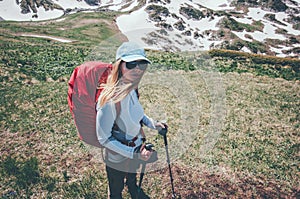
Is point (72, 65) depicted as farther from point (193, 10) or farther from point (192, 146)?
point (193, 10)

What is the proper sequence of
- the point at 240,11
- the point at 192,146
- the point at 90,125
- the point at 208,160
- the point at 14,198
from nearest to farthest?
the point at 90,125 < the point at 14,198 < the point at 208,160 < the point at 192,146 < the point at 240,11

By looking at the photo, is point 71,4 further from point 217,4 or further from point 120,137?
point 120,137

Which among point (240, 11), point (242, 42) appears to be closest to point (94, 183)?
point (242, 42)

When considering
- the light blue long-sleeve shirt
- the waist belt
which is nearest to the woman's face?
the light blue long-sleeve shirt

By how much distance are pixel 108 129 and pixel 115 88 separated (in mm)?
587

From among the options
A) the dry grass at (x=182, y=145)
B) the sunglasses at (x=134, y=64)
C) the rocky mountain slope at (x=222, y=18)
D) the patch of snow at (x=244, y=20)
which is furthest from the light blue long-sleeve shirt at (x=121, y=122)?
the patch of snow at (x=244, y=20)

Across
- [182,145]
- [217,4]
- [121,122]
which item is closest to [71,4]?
[217,4]

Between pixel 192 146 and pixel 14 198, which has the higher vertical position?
pixel 14 198

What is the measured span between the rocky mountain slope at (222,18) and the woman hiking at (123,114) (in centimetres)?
8454

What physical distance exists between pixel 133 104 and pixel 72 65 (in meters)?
15.8

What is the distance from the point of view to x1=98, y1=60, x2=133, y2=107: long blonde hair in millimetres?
3746

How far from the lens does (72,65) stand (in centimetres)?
1912

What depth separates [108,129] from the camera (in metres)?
3.92

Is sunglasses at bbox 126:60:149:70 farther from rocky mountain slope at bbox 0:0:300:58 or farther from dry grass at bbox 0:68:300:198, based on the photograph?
rocky mountain slope at bbox 0:0:300:58
